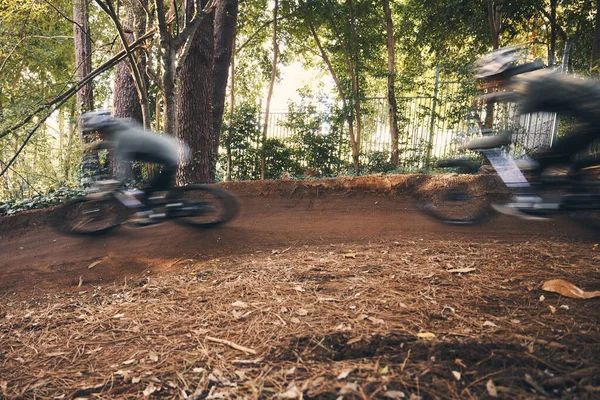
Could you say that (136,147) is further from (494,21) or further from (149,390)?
(494,21)

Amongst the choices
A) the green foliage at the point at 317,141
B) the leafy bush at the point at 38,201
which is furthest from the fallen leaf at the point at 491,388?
the green foliage at the point at 317,141

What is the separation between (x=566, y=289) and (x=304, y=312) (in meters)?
1.88

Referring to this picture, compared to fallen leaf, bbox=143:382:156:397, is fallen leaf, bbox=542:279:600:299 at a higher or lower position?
higher

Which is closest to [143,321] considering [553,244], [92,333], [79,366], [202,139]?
[92,333]

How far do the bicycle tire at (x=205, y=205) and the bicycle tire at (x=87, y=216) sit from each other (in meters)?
0.74

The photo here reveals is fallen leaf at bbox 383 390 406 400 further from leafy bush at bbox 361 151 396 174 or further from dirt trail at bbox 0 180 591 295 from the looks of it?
leafy bush at bbox 361 151 396 174

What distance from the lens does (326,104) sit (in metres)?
11.8

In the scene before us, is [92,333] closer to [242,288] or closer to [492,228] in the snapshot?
[242,288]

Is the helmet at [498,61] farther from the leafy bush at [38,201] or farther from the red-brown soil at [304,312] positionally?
the leafy bush at [38,201]

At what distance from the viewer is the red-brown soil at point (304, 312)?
1.97 metres

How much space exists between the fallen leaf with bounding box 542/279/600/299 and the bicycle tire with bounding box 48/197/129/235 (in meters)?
4.46

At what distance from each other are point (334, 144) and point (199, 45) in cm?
524

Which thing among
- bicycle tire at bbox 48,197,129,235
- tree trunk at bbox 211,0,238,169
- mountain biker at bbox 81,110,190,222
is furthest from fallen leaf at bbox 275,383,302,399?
tree trunk at bbox 211,0,238,169

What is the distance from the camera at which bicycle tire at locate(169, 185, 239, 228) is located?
471 cm
